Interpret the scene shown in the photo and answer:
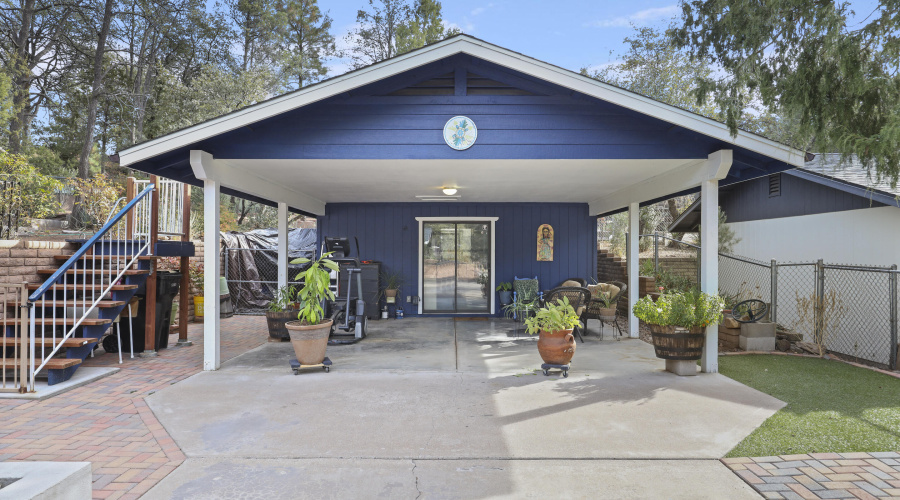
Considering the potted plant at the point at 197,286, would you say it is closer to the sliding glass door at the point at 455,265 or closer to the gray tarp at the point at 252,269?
the gray tarp at the point at 252,269

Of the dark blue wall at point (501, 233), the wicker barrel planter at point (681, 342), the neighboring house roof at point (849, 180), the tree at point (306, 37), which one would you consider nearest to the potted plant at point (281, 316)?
the dark blue wall at point (501, 233)

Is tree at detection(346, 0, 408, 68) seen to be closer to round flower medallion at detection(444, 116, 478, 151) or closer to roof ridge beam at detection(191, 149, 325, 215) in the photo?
roof ridge beam at detection(191, 149, 325, 215)

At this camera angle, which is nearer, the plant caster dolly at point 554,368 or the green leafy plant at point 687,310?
the green leafy plant at point 687,310

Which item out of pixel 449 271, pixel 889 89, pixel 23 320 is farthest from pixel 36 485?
pixel 449 271

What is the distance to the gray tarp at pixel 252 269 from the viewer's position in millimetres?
10523

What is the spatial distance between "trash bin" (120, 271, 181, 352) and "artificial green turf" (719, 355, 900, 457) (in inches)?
249

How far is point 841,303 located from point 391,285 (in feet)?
23.4

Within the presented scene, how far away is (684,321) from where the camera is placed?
486 centimetres

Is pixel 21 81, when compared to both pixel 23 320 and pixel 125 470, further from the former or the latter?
pixel 125 470

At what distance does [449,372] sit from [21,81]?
15307 mm

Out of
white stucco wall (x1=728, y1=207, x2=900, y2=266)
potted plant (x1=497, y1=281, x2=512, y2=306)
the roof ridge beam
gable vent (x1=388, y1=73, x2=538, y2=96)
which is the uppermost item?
Result: gable vent (x1=388, y1=73, x2=538, y2=96)

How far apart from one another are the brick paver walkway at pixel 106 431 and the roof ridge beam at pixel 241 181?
207cm

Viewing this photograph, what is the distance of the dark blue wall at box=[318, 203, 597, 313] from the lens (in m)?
9.53

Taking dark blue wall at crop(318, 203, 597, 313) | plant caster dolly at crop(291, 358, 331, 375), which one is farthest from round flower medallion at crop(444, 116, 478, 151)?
dark blue wall at crop(318, 203, 597, 313)
